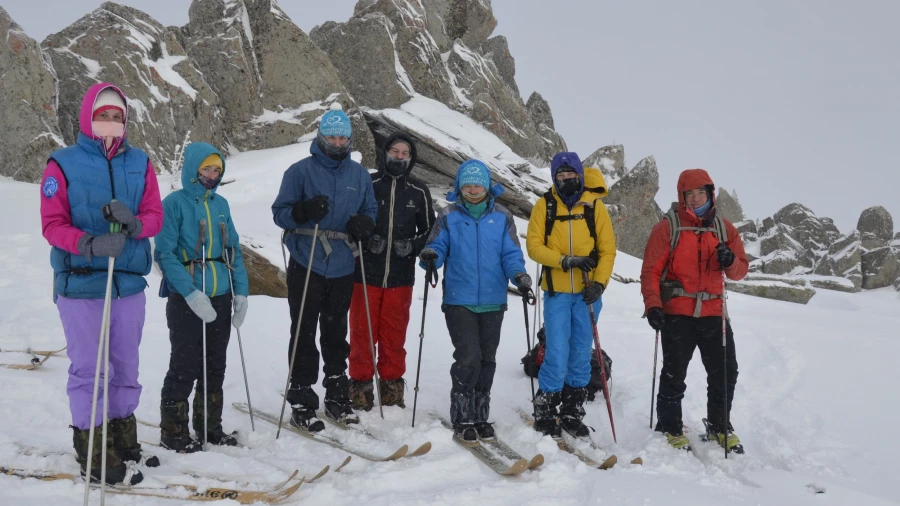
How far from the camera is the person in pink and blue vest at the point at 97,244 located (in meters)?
3.31

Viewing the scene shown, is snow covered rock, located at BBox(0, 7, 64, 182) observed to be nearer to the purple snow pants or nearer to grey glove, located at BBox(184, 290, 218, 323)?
grey glove, located at BBox(184, 290, 218, 323)

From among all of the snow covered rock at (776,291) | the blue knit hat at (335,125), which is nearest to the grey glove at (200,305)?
the blue knit hat at (335,125)

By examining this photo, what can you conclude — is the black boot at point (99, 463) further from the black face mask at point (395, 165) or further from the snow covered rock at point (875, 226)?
the snow covered rock at point (875, 226)

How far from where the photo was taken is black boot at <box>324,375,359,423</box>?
496cm

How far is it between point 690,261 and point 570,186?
49.9 inches

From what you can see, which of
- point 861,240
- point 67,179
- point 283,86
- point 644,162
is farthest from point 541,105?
point 67,179

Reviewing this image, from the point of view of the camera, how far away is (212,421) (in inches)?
174

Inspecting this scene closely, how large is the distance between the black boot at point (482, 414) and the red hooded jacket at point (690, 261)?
167 cm

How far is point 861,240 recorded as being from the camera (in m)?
44.0

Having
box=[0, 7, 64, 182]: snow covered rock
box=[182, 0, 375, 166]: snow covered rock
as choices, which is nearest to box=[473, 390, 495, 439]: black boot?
box=[0, 7, 64, 182]: snow covered rock

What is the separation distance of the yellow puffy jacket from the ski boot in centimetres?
165

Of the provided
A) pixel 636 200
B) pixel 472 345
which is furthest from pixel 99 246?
pixel 636 200

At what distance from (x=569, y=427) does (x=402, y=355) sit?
1.73 metres

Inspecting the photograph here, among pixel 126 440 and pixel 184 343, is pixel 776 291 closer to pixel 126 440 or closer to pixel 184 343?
pixel 184 343
